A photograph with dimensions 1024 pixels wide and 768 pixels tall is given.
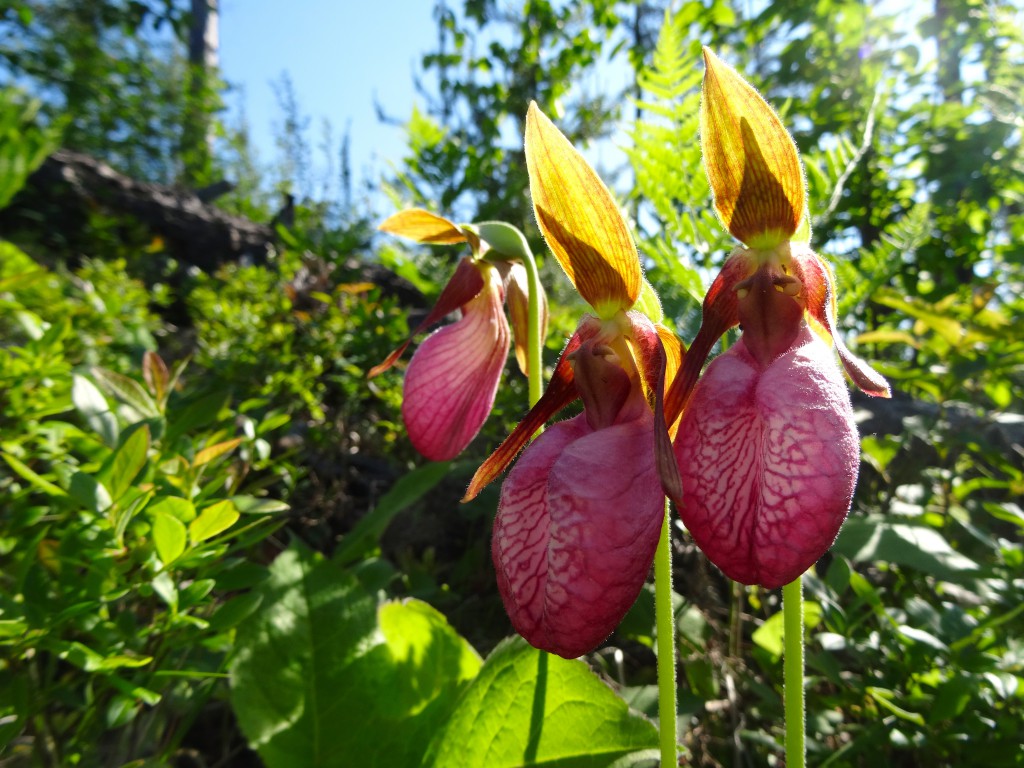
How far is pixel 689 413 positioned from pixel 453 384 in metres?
0.41

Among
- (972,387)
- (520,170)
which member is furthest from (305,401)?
(972,387)

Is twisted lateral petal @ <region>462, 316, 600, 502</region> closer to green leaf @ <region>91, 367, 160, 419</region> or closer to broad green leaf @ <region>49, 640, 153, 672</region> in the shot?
broad green leaf @ <region>49, 640, 153, 672</region>

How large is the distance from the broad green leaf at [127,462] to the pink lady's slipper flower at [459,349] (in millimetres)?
281

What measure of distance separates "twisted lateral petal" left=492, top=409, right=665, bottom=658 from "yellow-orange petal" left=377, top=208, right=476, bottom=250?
Answer: 1.59ft

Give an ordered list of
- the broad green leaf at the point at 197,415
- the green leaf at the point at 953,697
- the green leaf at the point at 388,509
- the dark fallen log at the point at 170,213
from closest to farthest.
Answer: the green leaf at the point at 953,697 → the broad green leaf at the point at 197,415 → the green leaf at the point at 388,509 → the dark fallen log at the point at 170,213

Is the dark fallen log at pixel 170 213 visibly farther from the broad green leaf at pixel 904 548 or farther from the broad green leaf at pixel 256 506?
the broad green leaf at pixel 904 548

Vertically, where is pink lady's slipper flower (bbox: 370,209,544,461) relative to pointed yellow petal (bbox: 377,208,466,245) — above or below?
below

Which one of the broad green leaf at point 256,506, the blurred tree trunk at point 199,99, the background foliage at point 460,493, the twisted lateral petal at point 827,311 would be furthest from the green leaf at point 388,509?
the blurred tree trunk at point 199,99

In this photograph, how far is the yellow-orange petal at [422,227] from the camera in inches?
34.8

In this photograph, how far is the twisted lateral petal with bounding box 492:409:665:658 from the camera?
0.43 meters

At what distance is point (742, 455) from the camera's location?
461mm

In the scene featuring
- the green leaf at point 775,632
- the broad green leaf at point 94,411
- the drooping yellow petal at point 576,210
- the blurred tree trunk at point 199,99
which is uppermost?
the blurred tree trunk at point 199,99

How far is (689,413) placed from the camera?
49 centimetres

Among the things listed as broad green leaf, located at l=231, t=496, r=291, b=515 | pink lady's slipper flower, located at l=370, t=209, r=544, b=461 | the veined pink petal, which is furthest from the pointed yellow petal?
the veined pink petal
